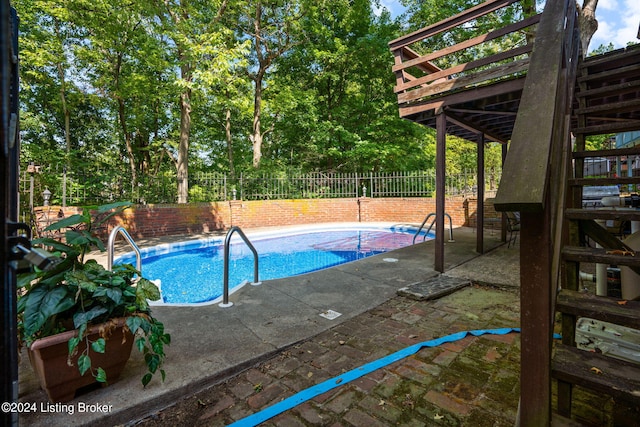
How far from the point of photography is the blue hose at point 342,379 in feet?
5.12

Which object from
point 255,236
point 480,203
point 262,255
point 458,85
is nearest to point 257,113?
point 255,236

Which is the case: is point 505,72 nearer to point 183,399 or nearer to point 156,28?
point 183,399

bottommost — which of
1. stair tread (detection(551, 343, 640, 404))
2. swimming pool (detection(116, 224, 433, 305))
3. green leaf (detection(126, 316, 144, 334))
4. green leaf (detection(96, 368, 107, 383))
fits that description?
swimming pool (detection(116, 224, 433, 305))

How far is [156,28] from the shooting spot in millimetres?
8523

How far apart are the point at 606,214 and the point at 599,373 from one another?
889 mm

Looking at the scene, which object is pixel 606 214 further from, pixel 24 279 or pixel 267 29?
pixel 267 29

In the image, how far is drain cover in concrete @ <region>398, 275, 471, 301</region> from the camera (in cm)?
325

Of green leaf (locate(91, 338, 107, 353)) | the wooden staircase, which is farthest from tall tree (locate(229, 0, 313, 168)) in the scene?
the wooden staircase

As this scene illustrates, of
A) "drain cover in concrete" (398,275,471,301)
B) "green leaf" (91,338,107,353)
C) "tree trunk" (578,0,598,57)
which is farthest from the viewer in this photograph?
"tree trunk" (578,0,598,57)

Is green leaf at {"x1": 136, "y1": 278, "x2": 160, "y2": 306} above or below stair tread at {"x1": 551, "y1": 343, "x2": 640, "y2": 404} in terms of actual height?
above

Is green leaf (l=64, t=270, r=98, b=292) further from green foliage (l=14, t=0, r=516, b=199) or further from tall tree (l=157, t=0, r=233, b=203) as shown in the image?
tall tree (l=157, t=0, r=233, b=203)

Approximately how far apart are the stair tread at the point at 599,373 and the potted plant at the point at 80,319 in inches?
79.5

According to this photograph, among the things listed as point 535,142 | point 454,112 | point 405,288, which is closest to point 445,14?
point 454,112

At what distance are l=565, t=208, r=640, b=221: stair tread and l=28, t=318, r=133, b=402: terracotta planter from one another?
2.74 metres
